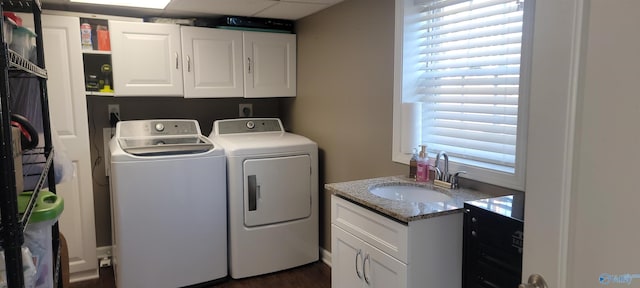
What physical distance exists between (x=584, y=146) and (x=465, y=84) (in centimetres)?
146

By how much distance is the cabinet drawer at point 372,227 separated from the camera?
1817 millimetres

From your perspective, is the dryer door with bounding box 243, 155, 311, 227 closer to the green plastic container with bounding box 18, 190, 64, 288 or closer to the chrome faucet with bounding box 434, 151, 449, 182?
the chrome faucet with bounding box 434, 151, 449, 182

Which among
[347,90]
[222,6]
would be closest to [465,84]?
[347,90]

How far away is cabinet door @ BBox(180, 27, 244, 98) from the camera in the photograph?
10.5ft

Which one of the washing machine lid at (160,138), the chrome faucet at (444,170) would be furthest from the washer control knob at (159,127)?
the chrome faucet at (444,170)

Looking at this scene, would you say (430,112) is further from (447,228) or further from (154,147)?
(154,147)

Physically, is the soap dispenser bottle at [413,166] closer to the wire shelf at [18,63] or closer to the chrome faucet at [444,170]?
the chrome faucet at [444,170]

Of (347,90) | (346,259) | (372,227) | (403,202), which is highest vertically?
(347,90)

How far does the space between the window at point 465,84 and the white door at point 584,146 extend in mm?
1049

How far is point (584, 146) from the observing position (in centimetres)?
80

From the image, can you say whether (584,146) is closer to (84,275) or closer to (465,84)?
(465,84)

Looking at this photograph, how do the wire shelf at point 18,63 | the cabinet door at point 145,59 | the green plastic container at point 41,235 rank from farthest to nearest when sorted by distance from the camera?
the cabinet door at point 145,59
the green plastic container at point 41,235
the wire shelf at point 18,63

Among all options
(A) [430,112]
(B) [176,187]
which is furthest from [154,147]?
(A) [430,112]

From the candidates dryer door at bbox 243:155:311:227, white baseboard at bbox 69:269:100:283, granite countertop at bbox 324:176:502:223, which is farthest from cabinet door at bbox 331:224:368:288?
white baseboard at bbox 69:269:100:283
